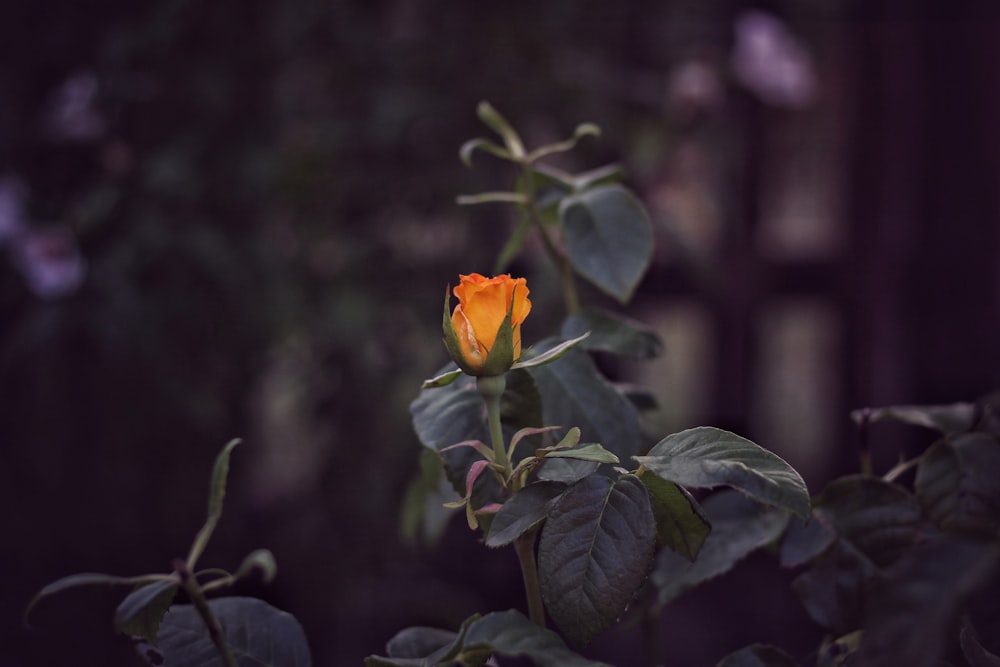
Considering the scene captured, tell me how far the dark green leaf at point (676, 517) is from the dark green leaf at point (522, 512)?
0.13 ft

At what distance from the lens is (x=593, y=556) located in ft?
1.13

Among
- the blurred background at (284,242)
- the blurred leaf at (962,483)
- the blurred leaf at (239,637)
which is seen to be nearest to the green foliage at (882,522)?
the blurred leaf at (962,483)

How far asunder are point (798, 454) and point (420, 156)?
1.43 metres

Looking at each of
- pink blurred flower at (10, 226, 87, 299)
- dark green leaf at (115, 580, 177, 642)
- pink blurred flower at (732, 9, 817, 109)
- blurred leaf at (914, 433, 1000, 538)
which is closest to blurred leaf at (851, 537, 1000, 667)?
blurred leaf at (914, 433, 1000, 538)

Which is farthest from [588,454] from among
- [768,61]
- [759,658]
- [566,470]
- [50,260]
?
[768,61]

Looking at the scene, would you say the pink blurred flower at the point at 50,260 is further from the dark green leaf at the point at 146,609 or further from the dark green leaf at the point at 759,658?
the dark green leaf at the point at 759,658

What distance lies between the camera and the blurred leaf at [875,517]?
413 millimetres

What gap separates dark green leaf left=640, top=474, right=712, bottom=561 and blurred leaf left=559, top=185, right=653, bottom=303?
4.7 inches

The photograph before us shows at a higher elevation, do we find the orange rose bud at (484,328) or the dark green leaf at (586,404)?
the orange rose bud at (484,328)

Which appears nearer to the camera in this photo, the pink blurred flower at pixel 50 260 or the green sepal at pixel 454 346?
the green sepal at pixel 454 346

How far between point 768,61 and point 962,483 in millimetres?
1378

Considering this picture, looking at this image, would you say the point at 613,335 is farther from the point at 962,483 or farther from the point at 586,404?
the point at 962,483

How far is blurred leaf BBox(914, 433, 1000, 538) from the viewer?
0.40 m

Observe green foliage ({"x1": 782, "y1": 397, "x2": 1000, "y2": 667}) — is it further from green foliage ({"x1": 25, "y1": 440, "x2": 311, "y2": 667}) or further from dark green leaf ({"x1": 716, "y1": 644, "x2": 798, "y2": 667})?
green foliage ({"x1": 25, "y1": 440, "x2": 311, "y2": 667})
